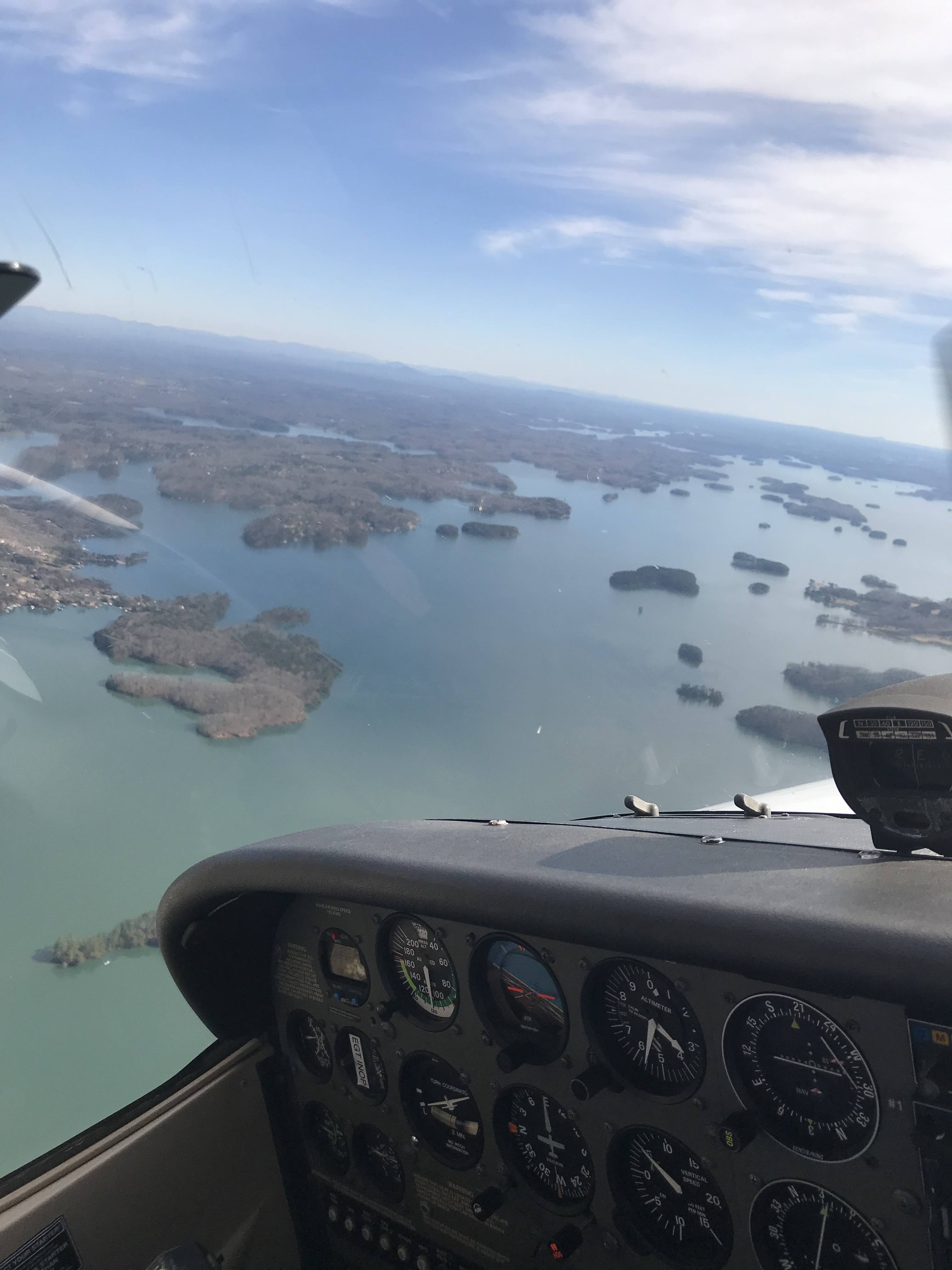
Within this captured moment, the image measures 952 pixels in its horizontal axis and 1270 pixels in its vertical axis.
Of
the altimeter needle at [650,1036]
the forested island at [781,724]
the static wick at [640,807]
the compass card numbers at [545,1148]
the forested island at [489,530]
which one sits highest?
the forested island at [489,530]

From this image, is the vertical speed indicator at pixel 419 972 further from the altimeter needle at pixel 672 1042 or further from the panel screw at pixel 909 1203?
the panel screw at pixel 909 1203

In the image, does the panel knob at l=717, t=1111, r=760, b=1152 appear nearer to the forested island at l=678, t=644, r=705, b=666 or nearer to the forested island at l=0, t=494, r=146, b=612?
the forested island at l=0, t=494, r=146, b=612

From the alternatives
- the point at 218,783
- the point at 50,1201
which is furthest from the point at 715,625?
the point at 50,1201

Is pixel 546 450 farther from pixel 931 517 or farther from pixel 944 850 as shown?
pixel 944 850

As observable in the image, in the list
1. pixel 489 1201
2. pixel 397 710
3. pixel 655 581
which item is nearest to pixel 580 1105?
pixel 489 1201

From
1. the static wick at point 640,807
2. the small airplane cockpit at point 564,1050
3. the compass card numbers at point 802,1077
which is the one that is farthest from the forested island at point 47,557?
the compass card numbers at point 802,1077

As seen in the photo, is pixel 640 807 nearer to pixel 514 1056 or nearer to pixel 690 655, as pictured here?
pixel 514 1056

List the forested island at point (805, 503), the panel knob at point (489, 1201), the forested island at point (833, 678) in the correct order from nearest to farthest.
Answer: the panel knob at point (489, 1201), the forested island at point (833, 678), the forested island at point (805, 503)
